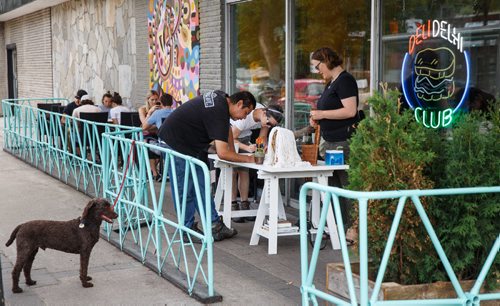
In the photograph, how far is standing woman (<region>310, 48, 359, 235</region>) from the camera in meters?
6.92

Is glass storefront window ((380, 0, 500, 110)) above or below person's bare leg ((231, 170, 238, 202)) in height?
above

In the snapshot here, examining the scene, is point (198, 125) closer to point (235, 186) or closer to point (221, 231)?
point (221, 231)

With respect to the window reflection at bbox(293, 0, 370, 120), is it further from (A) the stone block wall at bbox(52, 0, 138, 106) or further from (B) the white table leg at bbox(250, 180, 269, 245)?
(A) the stone block wall at bbox(52, 0, 138, 106)

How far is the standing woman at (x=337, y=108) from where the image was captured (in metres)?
6.92

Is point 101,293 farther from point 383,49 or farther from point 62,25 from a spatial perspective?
point 62,25

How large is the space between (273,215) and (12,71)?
2265cm

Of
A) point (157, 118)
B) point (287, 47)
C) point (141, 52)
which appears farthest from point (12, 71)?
point (287, 47)

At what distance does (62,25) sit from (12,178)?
884 centimetres

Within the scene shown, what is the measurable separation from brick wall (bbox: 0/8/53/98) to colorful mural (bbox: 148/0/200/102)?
31.1 ft

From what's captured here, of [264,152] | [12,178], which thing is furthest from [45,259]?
[12,178]

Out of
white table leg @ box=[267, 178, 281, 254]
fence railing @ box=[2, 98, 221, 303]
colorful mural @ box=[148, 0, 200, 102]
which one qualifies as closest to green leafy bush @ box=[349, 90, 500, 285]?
fence railing @ box=[2, 98, 221, 303]

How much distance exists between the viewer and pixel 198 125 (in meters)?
6.96

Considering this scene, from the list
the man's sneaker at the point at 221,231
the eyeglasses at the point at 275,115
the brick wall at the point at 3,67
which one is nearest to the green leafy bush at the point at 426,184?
the man's sneaker at the point at 221,231

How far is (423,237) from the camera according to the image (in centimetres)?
423
